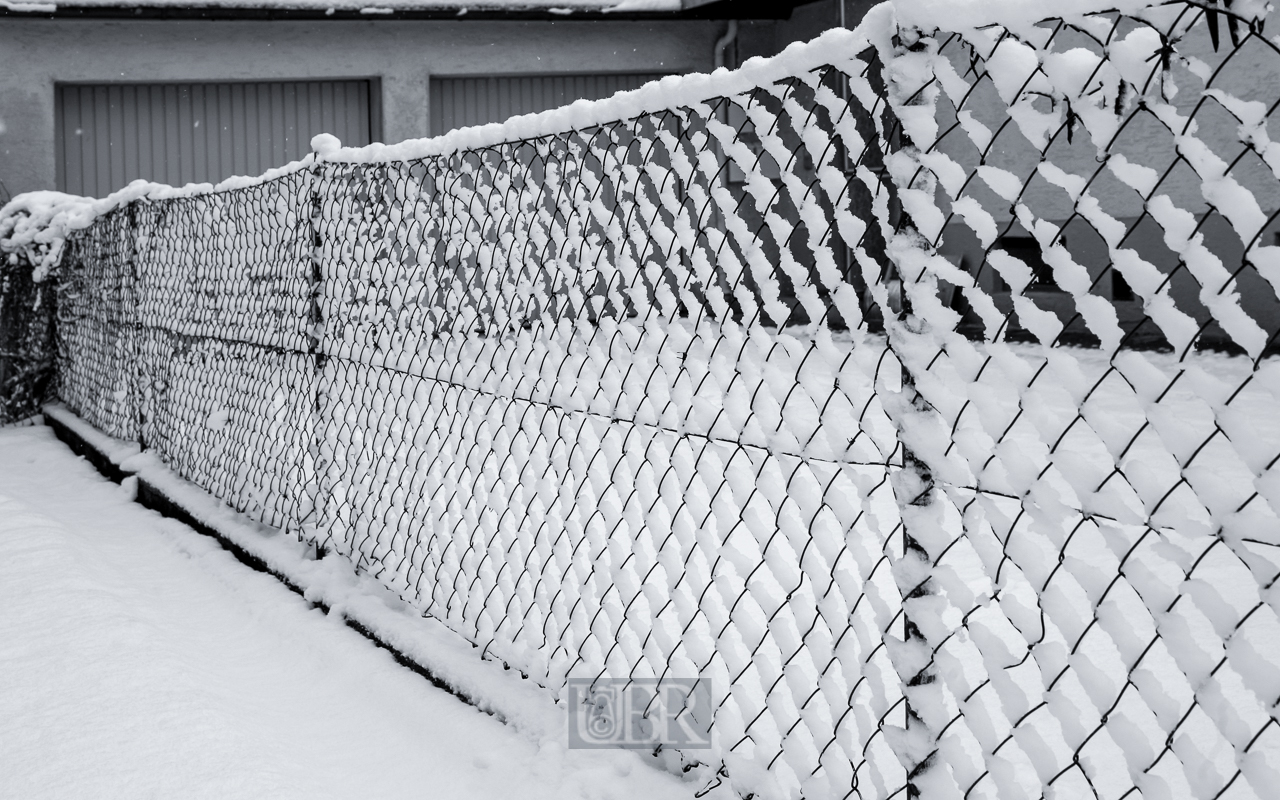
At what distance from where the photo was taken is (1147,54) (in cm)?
118

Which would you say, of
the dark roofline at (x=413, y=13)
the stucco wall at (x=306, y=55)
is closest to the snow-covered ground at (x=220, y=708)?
the stucco wall at (x=306, y=55)

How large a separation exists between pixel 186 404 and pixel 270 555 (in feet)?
5.84

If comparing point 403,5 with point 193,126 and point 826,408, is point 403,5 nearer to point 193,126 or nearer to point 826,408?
point 193,126

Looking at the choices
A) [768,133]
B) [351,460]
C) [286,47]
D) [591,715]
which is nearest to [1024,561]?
[768,133]

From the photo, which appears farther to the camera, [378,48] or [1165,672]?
[378,48]

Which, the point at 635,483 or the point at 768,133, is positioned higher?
the point at 768,133

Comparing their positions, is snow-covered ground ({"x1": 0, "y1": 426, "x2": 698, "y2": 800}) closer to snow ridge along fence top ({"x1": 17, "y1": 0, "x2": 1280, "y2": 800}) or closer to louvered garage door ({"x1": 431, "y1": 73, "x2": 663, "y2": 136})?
snow ridge along fence top ({"x1": 17, "y1": 0, "x2": 1280, "y2": 800})

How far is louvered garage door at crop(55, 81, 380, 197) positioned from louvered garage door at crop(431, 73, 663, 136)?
2.48ft

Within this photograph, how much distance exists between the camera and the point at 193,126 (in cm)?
1027

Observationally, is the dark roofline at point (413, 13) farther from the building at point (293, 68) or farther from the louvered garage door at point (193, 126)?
the louvered garage door at point (193, 126)

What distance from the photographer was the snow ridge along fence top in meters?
1.22

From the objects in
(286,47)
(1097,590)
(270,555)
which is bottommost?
(270,555)

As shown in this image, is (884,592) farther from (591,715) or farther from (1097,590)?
(1097,590)

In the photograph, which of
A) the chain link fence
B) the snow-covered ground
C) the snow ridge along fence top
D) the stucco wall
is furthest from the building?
the snow-covered ground
